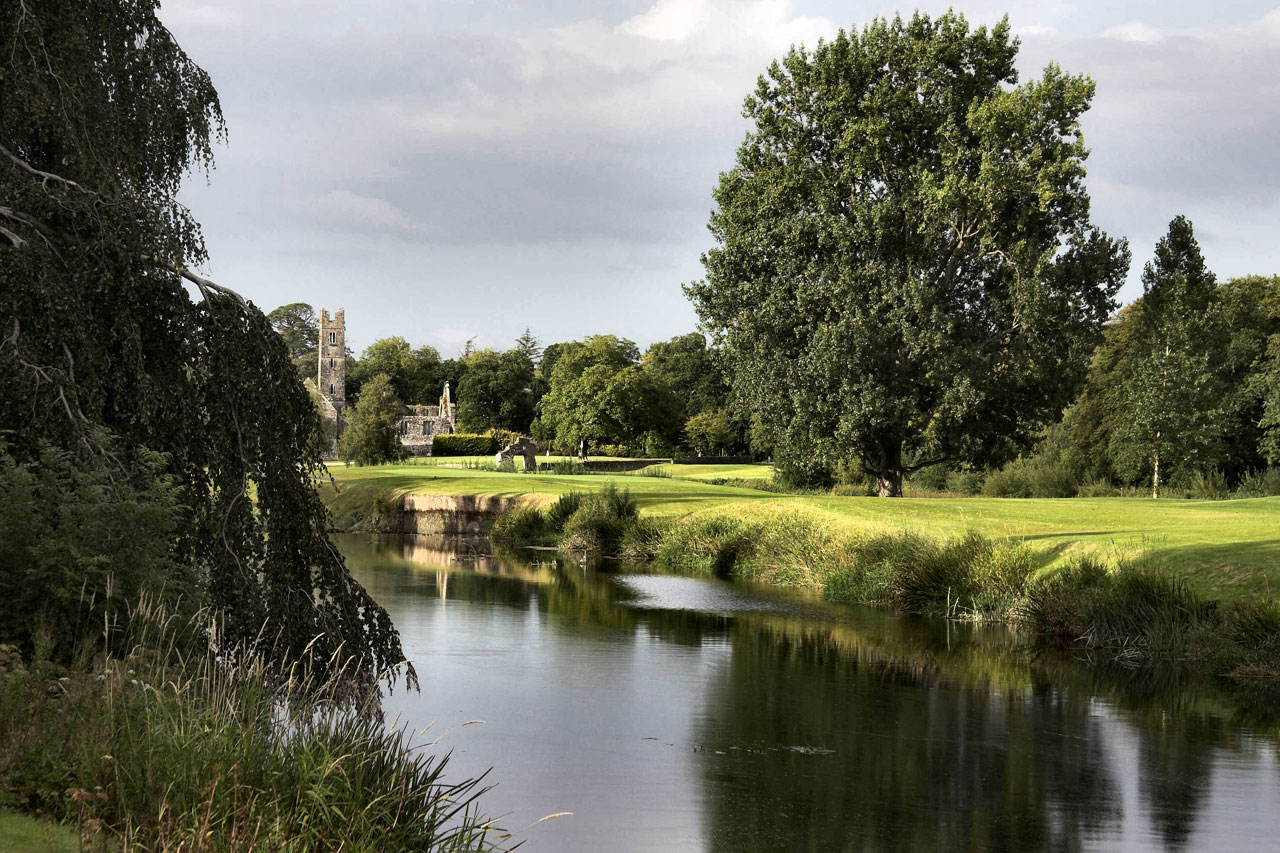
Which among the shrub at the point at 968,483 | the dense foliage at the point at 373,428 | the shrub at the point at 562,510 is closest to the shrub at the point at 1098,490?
the shrub at the point at 968,483

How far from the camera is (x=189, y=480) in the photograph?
7.77 m

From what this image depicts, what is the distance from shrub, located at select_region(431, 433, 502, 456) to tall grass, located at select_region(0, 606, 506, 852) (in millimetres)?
66326

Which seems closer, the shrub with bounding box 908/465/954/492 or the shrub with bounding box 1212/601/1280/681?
the shrub with bounding box 1212/601/1280/681

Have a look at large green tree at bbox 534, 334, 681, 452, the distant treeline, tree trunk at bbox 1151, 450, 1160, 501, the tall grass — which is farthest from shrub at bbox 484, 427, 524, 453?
the tall grass

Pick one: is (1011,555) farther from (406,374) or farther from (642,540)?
(406,374)

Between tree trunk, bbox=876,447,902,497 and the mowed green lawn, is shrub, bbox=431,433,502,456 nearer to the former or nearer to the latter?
the mowed green lawn

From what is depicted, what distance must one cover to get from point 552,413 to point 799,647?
59.2 m

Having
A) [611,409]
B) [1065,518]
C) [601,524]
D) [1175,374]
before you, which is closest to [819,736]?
[1065,518]

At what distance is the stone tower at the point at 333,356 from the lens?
87.5m

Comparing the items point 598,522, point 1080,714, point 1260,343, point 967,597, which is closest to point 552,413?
point 1260,343

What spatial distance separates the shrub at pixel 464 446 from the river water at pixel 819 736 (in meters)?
54.4

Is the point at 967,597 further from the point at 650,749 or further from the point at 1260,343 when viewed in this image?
the point at 1260,343

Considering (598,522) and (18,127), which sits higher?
(18,127)

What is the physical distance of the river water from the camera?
8508mm
